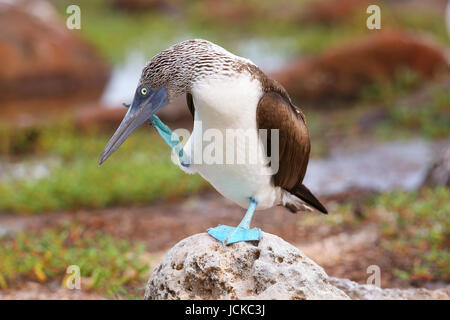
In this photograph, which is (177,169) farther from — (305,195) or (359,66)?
(359,66)

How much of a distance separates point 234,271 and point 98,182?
12.0ft

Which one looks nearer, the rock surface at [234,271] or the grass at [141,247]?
the rock surface at [234,271]

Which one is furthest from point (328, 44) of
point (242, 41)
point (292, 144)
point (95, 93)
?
point (292, 144)

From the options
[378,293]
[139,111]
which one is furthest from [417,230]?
[139,111]

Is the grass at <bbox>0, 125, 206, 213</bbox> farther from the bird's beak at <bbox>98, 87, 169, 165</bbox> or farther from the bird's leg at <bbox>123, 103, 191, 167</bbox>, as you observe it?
the bird's beak at <bbox>98, 87, 169, 165</bbox>

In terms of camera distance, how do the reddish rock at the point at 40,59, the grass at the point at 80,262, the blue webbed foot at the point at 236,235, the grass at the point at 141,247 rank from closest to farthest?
1. the blue webbed foot at the point at 236,235
2. the grass at the point at 80,262
3. the grass at the point at 141,247
4. the reddish rock at the point at 40,59

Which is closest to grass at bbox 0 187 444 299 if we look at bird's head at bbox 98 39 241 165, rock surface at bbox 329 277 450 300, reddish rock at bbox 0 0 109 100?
rock surface at bbox 329 277 450 300

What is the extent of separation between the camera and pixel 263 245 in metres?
3.21

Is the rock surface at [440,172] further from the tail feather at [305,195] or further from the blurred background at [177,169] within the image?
the tail feather at [305,195]

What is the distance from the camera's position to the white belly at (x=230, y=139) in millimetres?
2920

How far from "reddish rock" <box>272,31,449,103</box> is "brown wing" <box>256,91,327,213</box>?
20.7 feet

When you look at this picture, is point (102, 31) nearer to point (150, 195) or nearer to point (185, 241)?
point (150, 195)

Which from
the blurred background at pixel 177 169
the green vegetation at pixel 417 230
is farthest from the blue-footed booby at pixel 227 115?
the green vegetation at pixel 417 230

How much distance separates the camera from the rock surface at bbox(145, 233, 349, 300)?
3100 mm
